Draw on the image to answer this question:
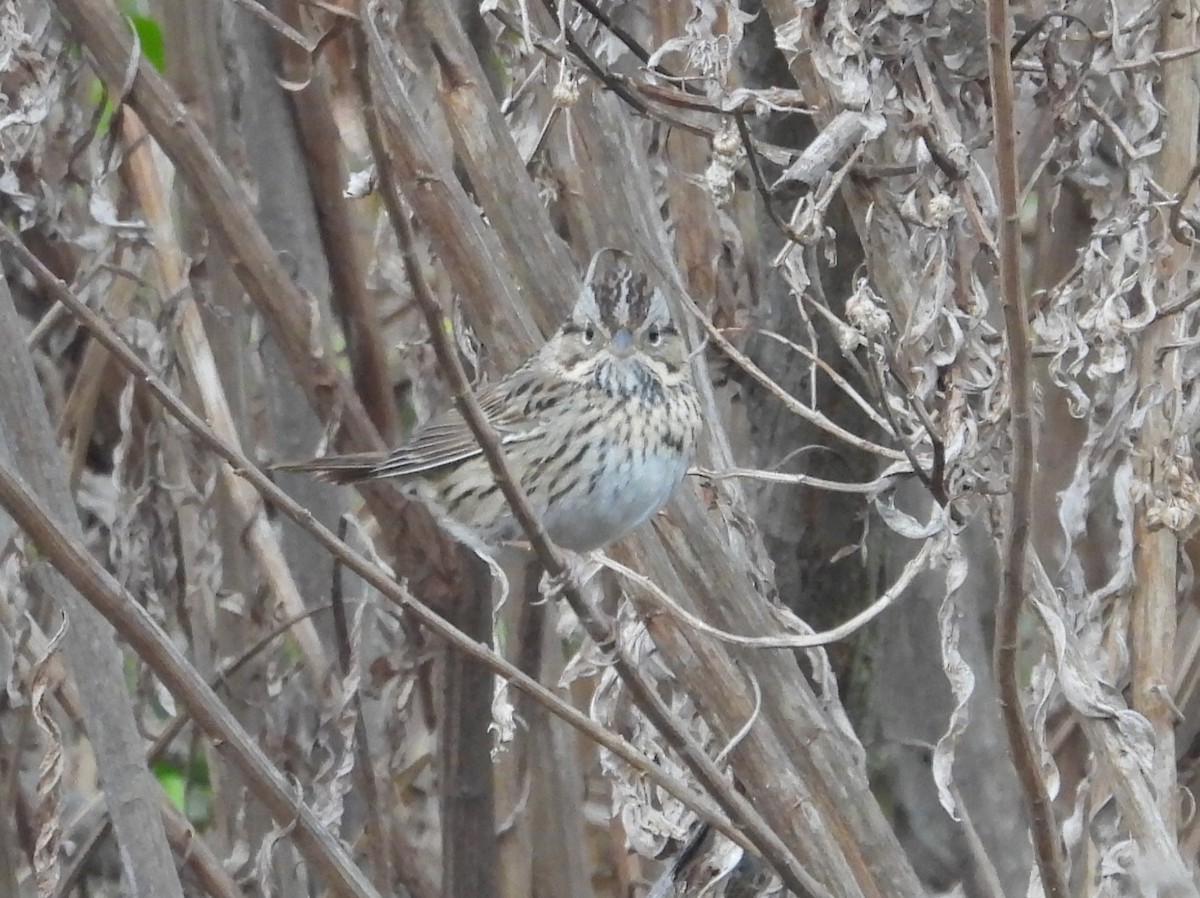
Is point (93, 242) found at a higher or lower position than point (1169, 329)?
higher

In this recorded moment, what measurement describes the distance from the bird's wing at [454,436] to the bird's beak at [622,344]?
0.16 m

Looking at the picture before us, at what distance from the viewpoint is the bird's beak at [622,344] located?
2.50 m

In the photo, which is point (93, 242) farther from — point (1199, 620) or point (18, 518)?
point (1199, 620)

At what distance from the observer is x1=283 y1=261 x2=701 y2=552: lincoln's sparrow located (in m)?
2.36

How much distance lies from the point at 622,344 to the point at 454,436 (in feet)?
0.97

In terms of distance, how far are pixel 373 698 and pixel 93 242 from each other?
0.80 meters

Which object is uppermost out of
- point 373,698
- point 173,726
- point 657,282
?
point 657,282

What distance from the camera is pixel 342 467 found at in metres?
2.42

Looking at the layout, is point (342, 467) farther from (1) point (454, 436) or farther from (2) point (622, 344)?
(2) point (622, 344)

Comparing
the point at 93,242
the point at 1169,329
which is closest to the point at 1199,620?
the point at 1169,329

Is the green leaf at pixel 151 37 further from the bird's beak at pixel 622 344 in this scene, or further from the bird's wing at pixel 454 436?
the bird's beak at pixel 622 344

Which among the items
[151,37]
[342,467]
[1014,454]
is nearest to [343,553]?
[1014,454]

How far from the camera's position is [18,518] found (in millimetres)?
1473

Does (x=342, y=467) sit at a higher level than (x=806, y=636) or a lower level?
higher
